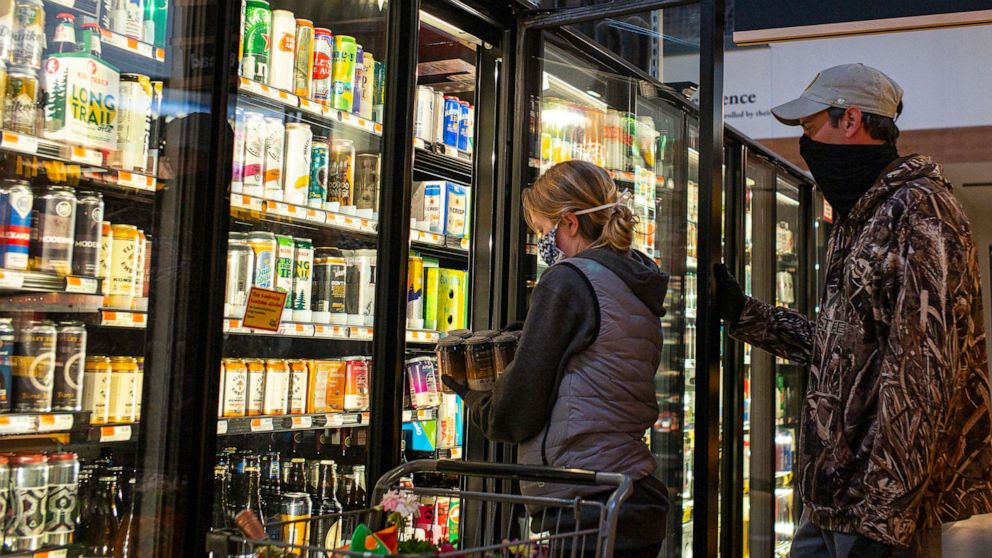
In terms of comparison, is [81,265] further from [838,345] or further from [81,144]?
[838,345]

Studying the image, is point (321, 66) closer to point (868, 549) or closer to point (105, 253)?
point (105, 253)

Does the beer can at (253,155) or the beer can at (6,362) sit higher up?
the beer can at (253,155)

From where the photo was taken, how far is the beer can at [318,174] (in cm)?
292

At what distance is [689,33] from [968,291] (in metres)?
1.20

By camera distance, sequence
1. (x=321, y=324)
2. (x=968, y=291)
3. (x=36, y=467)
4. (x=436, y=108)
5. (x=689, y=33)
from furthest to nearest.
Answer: (x=436, y=108) → (x=689, y=33) → (x=321, y=324) → (x=968, y=291) → (x=36, y=467)

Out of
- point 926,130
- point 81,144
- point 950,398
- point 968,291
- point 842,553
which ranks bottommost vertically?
point 842,553

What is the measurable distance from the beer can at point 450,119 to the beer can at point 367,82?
40 cm

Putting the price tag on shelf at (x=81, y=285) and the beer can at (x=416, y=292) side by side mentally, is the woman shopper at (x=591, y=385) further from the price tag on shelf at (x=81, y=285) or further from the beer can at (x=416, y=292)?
the beer can at (x=416, y=292)

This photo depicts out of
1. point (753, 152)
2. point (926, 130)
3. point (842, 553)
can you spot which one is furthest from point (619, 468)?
point (926, 130)

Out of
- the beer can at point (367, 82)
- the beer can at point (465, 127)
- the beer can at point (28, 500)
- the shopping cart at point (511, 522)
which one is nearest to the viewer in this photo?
the shopping cart at point (511, 522)

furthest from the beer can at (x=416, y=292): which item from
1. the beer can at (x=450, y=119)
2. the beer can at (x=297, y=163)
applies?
the beer can at (x=297, y=163)

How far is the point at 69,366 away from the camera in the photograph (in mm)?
2213

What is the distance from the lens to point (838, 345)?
2.39m

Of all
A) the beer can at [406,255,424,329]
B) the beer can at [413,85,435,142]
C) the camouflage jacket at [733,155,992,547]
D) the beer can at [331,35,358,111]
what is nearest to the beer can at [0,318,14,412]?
the beer can at [331,35,358,111]
